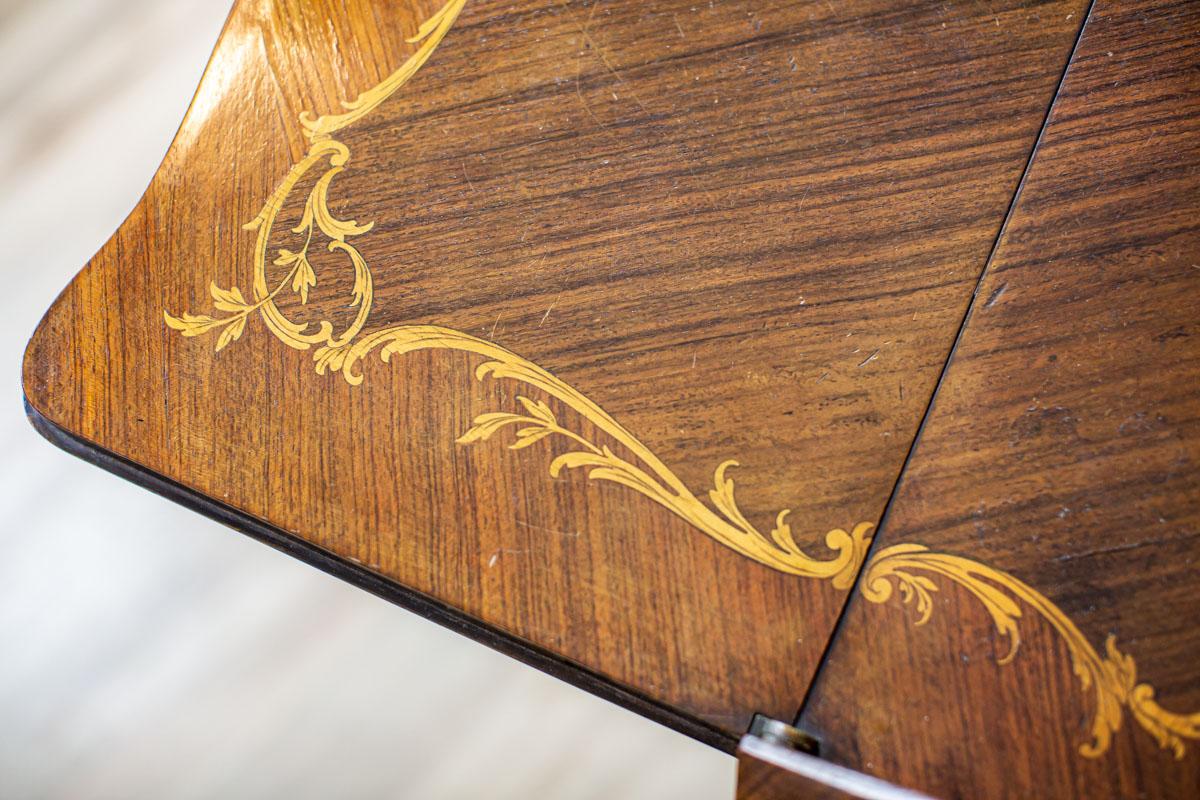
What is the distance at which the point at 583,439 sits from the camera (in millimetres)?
670

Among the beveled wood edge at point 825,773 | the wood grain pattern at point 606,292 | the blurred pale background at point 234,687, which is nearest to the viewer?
the beveled wood edge at point 825,773

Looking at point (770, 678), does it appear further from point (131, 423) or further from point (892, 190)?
point (131, 423)

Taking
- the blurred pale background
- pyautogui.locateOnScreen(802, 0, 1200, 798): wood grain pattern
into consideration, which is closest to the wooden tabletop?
pyautogui.locateOnScreen(802, 0, 1200, 798): wood grain pattern

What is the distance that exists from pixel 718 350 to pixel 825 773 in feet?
1.00

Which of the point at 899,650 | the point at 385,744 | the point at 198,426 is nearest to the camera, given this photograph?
the point at 899,650

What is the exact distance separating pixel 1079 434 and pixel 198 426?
672mm

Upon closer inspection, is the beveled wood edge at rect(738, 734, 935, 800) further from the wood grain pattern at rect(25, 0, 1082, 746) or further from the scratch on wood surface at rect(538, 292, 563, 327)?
the scratch on wood surface at rect(538, 292, 563, 327)

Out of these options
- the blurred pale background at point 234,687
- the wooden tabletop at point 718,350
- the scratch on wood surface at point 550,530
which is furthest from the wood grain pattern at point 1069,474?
the blurred pale background at point 234,687

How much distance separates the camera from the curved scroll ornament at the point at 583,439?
1.87 feet

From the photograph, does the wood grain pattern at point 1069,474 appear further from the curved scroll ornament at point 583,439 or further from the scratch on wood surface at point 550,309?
the scratch on wood surface at point 550,309

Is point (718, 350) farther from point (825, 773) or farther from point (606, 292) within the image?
point (825, 773)

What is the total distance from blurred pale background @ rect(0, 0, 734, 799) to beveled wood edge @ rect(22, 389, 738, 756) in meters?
0.60

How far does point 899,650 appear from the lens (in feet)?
1.93

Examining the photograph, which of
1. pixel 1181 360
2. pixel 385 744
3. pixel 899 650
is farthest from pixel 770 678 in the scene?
pixel 385 744
